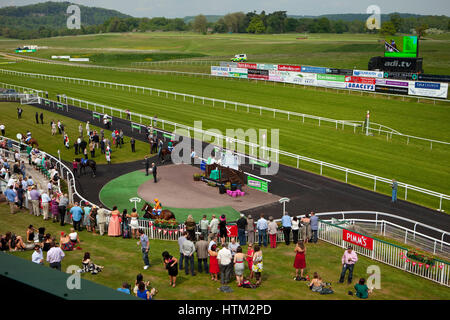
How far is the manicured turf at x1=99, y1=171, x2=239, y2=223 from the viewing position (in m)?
22.0

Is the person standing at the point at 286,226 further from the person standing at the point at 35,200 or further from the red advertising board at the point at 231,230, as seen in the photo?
the person standing at the point at 35,200

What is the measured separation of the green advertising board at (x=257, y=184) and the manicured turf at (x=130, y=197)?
2562 mm

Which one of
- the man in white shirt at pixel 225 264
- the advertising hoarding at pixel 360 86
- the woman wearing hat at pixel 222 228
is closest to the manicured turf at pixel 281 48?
the advertising hoarding at pixel 360 86

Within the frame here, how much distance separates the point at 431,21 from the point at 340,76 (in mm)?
137583

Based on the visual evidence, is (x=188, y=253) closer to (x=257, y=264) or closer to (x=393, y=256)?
(x=257, y=264)

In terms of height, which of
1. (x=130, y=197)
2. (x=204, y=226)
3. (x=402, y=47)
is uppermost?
(x=402, y=47)

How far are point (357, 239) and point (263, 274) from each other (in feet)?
14.1

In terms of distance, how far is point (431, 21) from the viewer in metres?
172

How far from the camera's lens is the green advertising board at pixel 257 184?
2438 centimetres

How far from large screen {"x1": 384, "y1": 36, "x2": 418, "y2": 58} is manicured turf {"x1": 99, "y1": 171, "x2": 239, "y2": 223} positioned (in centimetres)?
3645

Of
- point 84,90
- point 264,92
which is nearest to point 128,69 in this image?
point 84,90

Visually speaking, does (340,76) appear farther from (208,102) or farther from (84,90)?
(84,90)

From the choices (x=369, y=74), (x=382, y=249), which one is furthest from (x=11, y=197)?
(x=369, y=74)

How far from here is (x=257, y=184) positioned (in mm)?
24719
